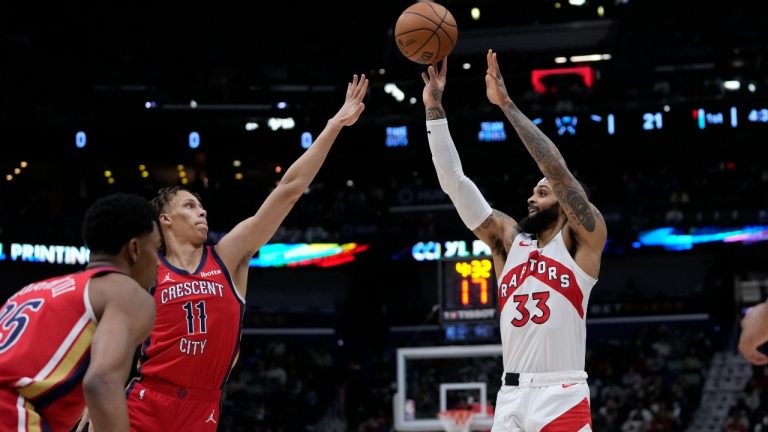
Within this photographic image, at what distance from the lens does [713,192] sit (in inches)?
1037

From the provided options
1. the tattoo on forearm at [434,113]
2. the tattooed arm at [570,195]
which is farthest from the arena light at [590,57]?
the tattooed arm at [570,195]

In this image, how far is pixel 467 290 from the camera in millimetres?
14914

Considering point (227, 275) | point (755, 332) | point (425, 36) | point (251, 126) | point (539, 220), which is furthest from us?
point (251, 126)

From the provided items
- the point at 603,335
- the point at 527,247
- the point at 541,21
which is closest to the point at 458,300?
the point at 527,247

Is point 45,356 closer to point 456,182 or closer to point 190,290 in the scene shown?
point 190,290

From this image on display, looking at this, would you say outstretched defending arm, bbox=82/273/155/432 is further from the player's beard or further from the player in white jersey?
the player's beard

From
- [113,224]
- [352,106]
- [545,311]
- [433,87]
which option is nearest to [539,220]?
[545,311]

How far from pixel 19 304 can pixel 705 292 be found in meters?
25.0

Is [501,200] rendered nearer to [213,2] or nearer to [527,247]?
[213,2]

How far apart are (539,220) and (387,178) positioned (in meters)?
22.5

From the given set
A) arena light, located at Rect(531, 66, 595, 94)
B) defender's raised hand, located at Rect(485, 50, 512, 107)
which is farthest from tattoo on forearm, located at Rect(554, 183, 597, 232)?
arena light, located at Rect(531, 66, 595, 94)

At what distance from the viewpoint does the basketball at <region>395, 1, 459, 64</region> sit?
23.0 feet

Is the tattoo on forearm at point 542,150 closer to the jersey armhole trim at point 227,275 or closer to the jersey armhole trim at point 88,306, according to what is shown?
the jersey armhole trim at point 227,275

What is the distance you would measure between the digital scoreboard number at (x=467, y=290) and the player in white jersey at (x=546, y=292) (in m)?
8.56
